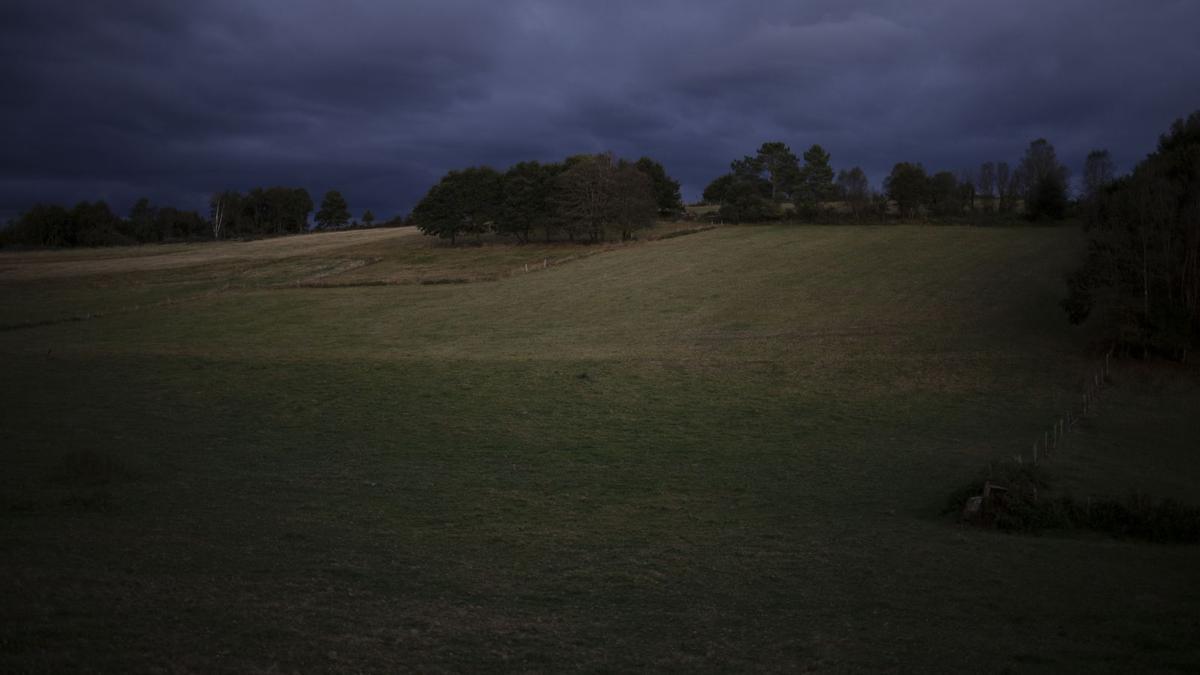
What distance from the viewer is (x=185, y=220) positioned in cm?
19825

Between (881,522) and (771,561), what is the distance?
208 inches

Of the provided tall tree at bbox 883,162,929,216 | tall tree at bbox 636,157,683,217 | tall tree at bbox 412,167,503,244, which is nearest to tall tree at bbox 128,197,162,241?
tall tree at bbox 412,167,503,244

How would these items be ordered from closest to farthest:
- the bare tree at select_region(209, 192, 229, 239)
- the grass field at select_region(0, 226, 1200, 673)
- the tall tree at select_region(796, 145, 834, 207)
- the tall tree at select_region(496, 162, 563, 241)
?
1. the grass field at select_region(0, 226, 1200, 673)
2. the tall tree at select_region(496, 162, 563, 241)
3. the tall tree at select_region(796, 145, 834, 207)
4. the bare tree at select_region(209, 192, 229, 239)

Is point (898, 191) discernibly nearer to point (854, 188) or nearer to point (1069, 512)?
point (854, 188)

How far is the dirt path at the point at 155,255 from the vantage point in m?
91.0

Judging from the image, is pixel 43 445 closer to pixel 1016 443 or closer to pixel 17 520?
pixel 17 520

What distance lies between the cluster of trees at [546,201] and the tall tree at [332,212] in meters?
91.7

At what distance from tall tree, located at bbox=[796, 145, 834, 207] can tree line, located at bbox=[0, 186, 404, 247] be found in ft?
312

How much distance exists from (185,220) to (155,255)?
325 feet

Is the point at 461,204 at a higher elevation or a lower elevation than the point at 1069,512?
higher

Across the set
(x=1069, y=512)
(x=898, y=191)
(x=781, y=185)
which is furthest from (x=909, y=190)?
(x=1069, y=512)

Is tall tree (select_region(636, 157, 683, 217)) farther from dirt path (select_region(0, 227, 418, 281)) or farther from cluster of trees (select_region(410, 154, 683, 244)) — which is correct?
dirt path (select_region(0, 227, 418, 281))

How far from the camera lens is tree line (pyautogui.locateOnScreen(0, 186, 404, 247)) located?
16075cm

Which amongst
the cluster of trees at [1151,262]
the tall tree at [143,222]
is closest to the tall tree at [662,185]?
the cluster of trees at [1151,262]
